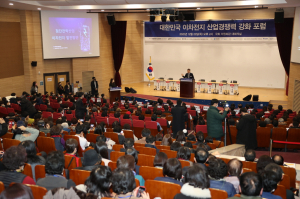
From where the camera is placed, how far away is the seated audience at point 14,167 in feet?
10.2

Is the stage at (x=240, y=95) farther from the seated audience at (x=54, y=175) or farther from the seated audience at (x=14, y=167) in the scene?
the seated audience at (x=14, y=167)

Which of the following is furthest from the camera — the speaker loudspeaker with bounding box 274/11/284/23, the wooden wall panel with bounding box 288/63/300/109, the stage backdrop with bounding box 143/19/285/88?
the stage backdrop with bounding box 143/19/285/88

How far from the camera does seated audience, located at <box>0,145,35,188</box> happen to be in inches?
122

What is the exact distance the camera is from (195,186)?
2680 millimetres

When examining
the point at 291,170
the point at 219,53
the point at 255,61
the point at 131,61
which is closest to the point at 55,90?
the point at 131,61

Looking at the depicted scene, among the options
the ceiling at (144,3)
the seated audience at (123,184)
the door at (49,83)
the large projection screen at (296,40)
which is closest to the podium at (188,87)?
the ceiling at (144,3)

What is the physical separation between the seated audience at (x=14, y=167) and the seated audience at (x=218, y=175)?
1.96 meters

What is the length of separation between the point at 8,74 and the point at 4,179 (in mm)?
12195

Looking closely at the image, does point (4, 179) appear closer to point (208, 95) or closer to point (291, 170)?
point (291, 170)

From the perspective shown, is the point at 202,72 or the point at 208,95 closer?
the point at 208,95

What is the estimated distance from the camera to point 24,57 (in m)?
14.9

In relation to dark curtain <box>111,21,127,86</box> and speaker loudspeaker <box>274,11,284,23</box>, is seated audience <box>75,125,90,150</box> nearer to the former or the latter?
speaker loudspeaker <box>274,11,284,23</box>

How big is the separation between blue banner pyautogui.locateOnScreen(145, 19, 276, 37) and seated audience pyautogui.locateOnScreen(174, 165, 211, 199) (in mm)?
15588

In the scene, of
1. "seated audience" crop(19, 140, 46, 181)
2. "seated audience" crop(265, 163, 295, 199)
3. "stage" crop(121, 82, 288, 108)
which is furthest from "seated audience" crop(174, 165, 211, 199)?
"stage" crop(121, 82, 288, 108)
